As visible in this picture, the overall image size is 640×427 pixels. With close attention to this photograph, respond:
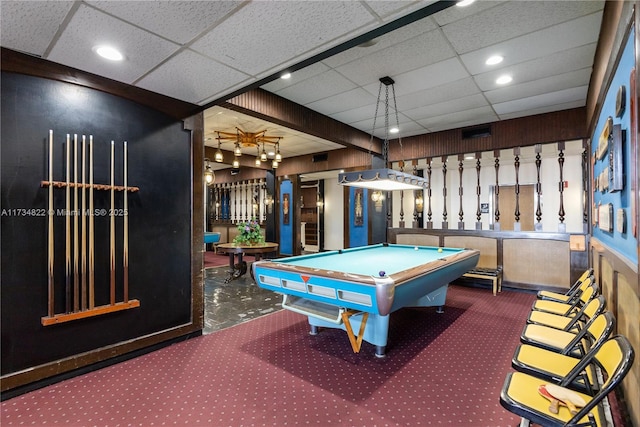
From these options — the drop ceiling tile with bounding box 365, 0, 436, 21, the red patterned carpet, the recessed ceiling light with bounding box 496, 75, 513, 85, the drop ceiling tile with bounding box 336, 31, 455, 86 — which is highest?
the drop ceiling tile with bounding box 336, 31, 455, 86

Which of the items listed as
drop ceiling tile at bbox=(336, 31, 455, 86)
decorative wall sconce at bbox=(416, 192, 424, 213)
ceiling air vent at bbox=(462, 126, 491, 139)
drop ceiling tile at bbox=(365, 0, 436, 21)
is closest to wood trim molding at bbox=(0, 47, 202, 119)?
drop ceiling tile at bbox=(336, 31, 455, 86)

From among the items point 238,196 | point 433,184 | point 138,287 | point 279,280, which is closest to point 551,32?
point 279,280

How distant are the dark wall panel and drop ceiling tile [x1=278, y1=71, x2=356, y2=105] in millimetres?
1639

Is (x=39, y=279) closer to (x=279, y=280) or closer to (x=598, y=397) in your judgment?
(x=279, y=280)

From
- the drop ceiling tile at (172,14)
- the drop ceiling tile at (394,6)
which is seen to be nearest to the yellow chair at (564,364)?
the drop ceiling tile at (394,6)

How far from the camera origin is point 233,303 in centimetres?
470

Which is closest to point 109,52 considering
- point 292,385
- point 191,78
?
point 191,78

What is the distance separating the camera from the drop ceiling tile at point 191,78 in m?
2.46

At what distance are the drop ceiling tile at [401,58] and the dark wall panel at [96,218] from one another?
2098mm

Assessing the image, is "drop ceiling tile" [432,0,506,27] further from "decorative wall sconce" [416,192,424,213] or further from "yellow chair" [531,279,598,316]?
"decorative wall sconce" [416,192,424,213]

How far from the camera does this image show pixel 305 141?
7.06 metres

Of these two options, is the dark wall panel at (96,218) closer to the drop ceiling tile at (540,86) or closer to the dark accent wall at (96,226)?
the dark accent wall at (96,226)

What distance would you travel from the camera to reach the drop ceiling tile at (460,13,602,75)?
283 centimetres

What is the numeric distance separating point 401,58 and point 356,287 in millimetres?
2494
